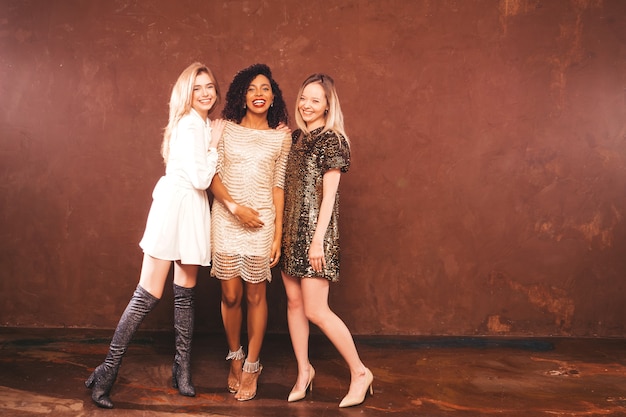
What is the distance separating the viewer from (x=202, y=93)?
2.76 meters

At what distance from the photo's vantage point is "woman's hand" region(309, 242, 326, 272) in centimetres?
266

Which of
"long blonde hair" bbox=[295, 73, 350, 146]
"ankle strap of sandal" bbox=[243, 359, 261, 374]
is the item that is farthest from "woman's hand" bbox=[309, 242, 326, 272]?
"ankle strap of sandal" bbox=[243, 359, 261, 374]

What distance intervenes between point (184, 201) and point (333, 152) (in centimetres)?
76

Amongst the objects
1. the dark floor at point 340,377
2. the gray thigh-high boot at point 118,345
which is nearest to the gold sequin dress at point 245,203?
the gray thigh-high boot at point 118,345

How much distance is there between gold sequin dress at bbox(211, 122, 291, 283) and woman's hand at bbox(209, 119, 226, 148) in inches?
1.1

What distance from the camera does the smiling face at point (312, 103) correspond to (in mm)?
2682

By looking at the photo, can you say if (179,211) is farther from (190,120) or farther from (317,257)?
(317,257)

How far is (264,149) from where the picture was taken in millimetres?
2797

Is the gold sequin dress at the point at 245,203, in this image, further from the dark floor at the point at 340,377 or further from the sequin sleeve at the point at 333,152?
the dark floor at the point at 340,377

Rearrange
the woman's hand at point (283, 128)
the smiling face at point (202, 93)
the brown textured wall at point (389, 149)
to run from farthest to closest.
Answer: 1. the brown textured wall at point (389, 149)
2. the woman's hand at point (283, 128)
3. the smiling face at point (202, 93)

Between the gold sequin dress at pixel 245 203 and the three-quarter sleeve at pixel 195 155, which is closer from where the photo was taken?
the three-quarter sleeve at pixel 195 155

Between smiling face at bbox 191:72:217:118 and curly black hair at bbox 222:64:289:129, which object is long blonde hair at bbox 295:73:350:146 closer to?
curly black hair at bbox 222:64:289:129

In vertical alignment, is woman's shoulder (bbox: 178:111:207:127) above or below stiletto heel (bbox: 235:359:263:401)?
above

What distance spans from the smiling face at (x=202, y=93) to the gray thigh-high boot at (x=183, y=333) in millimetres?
908
